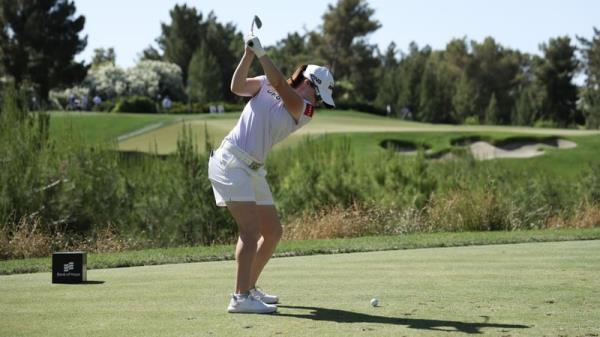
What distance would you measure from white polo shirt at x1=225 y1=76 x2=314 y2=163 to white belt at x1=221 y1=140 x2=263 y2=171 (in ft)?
0.08

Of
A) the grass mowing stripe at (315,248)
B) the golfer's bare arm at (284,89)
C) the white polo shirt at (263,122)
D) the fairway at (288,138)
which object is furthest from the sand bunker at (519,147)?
the golfer's bare arm at (284,89)

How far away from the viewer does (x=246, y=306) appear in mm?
7078

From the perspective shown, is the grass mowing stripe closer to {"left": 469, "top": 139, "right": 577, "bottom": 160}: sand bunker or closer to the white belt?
the white belt

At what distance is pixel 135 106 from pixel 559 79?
32420mm

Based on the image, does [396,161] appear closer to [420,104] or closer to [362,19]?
[420,104]

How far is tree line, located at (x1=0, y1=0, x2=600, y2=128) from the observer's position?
2532 inches

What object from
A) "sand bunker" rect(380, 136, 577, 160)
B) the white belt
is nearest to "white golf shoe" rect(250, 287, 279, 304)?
the white belt

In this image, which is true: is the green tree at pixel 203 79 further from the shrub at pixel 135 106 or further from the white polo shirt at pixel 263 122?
the white polo shirt at pixel 263 122

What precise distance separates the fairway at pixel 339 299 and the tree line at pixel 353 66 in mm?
30953

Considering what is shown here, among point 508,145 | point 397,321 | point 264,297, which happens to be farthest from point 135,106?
point 397,321

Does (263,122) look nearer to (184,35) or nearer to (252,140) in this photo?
(252,140)

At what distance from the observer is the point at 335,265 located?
10258 mm

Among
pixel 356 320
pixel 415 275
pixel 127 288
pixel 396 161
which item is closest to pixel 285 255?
pixel 415 275

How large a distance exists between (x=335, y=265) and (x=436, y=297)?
2630mm
